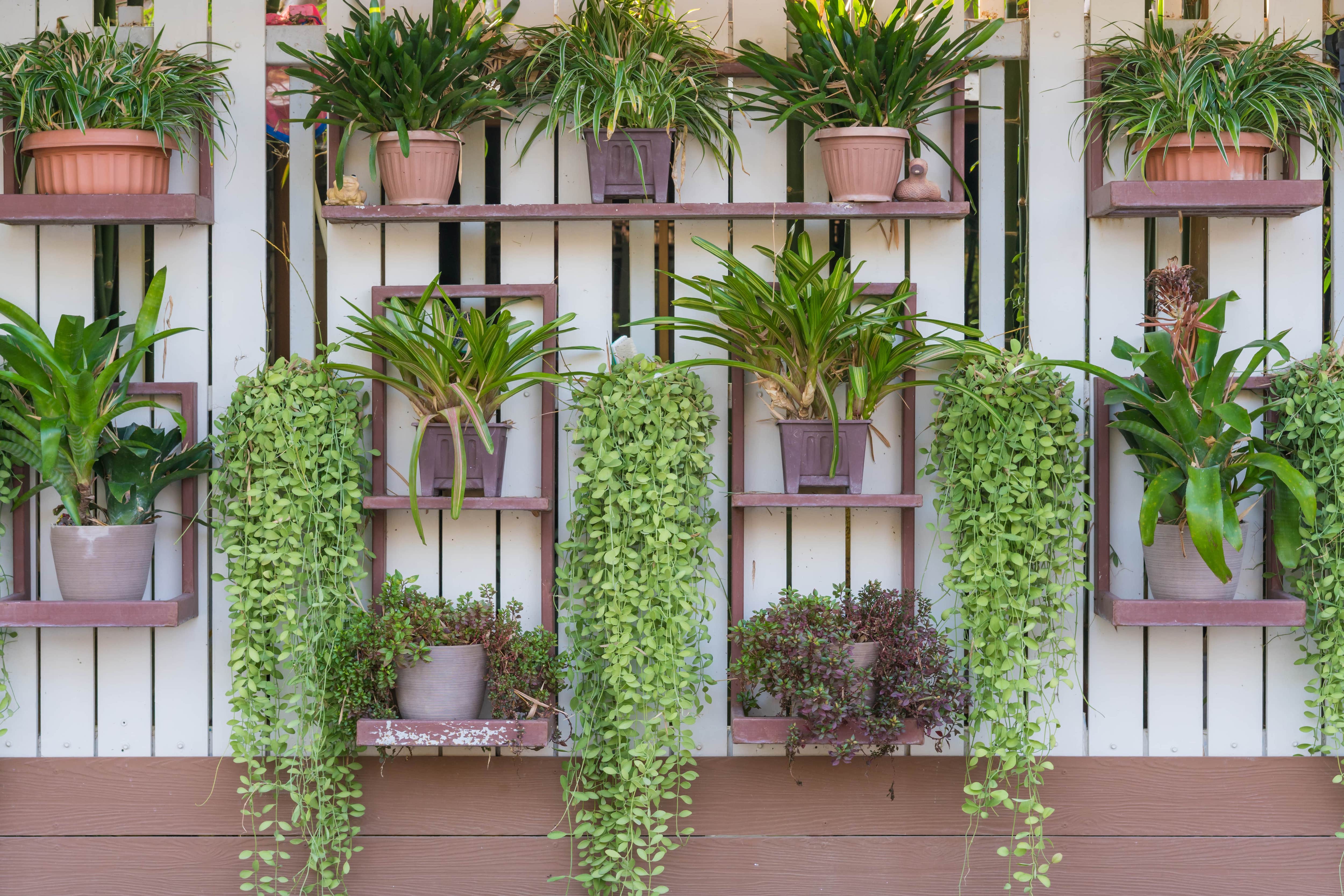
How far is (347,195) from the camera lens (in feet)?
8.58

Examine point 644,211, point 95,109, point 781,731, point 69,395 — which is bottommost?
point 781,731

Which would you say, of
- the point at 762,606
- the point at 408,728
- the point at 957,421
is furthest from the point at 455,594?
the point at 957,421

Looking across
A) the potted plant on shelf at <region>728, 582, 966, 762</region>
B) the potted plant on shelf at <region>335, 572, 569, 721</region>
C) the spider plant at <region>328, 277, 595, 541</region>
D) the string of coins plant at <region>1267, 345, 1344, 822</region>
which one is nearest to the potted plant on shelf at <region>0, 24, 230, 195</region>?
the spider plant at <region>328, 277, 595, 541</region>

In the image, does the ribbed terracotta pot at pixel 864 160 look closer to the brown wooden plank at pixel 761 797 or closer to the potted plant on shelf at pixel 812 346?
the potted plant on shelf at pixel 812 346

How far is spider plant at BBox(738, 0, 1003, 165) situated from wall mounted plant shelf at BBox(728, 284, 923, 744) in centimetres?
44

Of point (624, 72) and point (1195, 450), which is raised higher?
point (624, 72)

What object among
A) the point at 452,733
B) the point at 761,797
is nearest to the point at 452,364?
the point at 452,733

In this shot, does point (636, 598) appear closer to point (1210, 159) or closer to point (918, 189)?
point (918, 189)

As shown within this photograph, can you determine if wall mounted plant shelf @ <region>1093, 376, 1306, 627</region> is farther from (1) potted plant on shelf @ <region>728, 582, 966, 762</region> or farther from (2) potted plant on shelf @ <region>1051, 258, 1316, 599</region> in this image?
(1) potted plant on shelf @ <region>728, 582, 966, 762</region>

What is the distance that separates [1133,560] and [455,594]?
1.80m

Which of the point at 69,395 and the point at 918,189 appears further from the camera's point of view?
the point at 918,189

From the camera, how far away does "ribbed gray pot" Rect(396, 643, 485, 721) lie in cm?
249

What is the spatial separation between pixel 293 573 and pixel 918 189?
1804 mm

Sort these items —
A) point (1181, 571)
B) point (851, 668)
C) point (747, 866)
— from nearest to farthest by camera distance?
point (851, 668) → point (1181, 571) → point (747, 866)
